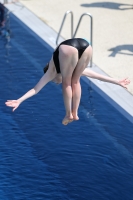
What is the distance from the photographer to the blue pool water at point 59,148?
9.61 metres

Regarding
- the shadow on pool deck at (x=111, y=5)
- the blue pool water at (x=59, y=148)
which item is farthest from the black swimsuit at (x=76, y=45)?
the shadow on pool deck at (x=111, y=5)

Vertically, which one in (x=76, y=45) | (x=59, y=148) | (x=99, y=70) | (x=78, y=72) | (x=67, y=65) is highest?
(x=76, y=45)

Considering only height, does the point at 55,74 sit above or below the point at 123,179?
above

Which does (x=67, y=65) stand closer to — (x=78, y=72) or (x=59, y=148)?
(x=78, y=72)

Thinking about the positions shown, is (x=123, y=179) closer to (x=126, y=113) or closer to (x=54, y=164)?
(x=54, y=164)

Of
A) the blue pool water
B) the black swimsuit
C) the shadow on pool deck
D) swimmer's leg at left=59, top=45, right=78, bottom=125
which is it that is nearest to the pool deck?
the blue pool water

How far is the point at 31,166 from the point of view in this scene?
10273 mm

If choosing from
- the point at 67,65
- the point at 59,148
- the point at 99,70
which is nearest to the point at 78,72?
the point at 67,65

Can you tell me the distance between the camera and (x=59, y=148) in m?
10.7

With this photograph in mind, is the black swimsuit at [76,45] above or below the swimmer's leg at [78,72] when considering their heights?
above

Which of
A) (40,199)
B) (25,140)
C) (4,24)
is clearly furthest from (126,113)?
(4,24)

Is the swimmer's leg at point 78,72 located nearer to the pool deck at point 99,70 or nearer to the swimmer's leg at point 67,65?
the swimmer's leg at point 67,65

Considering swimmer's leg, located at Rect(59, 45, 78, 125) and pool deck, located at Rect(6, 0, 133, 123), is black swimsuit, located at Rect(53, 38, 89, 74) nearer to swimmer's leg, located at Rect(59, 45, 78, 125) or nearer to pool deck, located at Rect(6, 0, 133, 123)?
swimmer's leg, located at Rect(59, 45, 78, 125)

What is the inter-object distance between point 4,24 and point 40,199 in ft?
26.0
